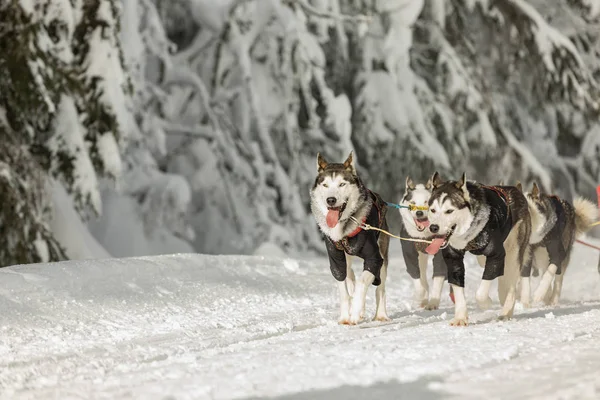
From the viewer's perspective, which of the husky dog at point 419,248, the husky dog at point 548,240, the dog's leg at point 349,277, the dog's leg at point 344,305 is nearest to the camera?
the dog's leg at point 344,305

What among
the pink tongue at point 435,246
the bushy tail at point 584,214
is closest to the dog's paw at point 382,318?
the pink tongue at point 435,246

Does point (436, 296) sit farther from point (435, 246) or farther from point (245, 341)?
point (245, 341)

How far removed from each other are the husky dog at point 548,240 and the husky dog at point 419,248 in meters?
0.78

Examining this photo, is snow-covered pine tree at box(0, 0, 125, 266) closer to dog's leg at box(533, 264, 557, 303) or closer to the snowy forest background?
the snowy forest background

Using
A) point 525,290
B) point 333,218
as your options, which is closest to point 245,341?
point 333,218

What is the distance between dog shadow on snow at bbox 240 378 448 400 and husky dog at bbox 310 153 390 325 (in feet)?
7.99

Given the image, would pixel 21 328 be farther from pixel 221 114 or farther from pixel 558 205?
pixel 221 114

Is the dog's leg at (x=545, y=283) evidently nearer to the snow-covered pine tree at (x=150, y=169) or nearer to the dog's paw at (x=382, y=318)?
the dog's paw at (x=382, y=318)

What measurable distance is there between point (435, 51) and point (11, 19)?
35.7 feet

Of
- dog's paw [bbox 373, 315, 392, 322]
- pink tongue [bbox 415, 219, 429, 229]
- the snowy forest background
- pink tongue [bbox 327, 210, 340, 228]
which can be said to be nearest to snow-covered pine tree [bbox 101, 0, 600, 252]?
the snowy forest background

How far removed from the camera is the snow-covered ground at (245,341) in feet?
13.6

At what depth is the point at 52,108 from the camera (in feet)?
30.2

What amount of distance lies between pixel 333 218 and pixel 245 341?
3.76ft

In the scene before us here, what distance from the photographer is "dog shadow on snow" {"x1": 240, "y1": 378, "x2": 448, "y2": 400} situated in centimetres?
393
